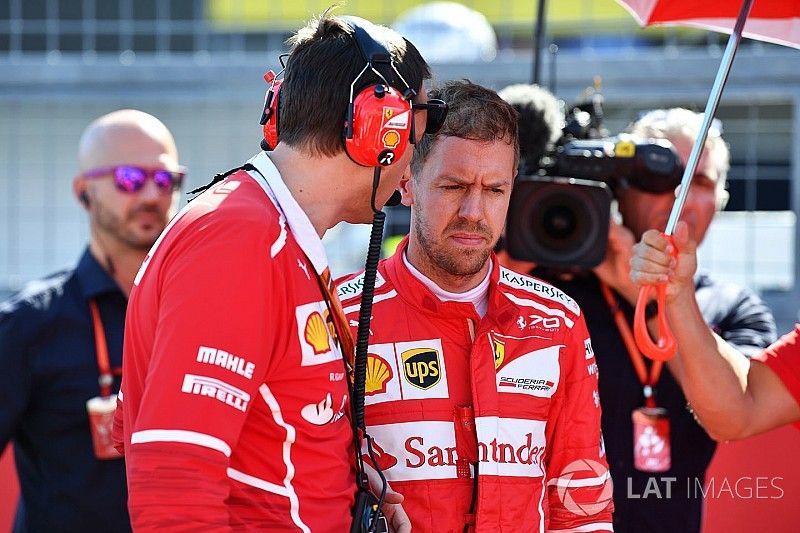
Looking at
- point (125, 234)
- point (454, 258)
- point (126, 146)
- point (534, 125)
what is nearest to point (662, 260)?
point (454, 258)

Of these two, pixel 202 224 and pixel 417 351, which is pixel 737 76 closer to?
pixel 417 351

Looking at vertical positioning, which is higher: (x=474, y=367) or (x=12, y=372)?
(x=474, y=367)

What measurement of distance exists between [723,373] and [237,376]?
1594 millimetres

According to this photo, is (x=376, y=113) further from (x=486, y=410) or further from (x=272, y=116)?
(x=486, y=410)

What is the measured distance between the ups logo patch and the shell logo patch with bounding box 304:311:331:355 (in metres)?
0.53

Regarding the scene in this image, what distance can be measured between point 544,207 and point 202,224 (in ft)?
5.36

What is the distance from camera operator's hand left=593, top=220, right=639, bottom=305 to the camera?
10.5ft

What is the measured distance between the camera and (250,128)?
5375 millimetres

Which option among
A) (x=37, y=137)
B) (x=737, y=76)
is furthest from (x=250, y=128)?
(x=737, y=76)

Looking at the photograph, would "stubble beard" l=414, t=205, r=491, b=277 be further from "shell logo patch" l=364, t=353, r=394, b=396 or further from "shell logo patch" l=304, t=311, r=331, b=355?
"shell logo patch" l=304, t=311, r=331, b=355

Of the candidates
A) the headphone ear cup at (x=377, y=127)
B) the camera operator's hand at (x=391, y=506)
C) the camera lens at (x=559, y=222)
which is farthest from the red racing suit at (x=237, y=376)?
the camera lens at (x=559, y=222)

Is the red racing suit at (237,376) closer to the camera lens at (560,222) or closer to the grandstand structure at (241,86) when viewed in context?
the camera lens at (560,222)

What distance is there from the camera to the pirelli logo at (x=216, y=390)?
5.20ft

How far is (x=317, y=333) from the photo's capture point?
1763mm
